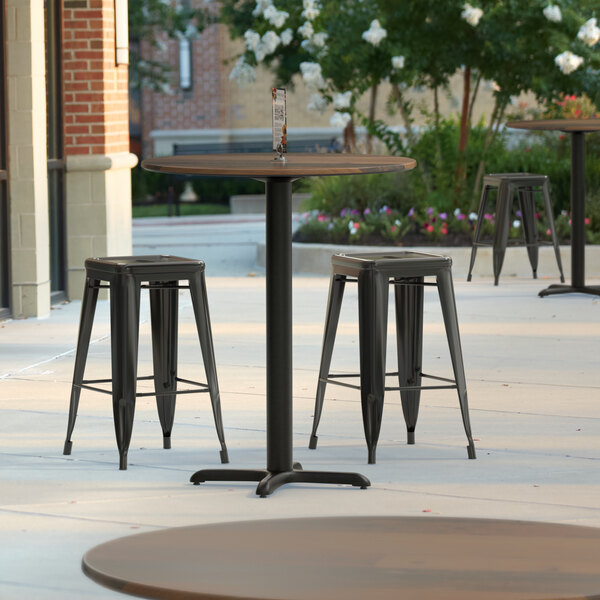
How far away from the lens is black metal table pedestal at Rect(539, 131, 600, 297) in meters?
11.6

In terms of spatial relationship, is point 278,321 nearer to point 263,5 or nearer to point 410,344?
point 410,344

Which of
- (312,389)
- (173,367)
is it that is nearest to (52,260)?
(312,389)

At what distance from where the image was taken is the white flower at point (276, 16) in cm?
1656

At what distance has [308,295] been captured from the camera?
12203 millimetres

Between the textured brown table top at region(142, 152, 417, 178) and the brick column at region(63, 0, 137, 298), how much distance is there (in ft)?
18.1

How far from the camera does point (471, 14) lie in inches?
559

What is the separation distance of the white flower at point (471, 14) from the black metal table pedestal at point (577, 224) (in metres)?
2.98

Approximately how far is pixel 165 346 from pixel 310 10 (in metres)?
9.90

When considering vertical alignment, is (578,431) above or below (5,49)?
below

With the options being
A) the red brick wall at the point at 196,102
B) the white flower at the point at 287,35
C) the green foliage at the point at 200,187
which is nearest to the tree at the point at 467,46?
the white flower at the point at 287,35

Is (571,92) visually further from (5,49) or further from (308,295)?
(5,49)

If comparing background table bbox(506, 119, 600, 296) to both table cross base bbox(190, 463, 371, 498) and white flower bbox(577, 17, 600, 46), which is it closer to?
white flower bbox(577, 17, 600, 46)

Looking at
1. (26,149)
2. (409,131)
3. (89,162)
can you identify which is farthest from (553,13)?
(26,149)

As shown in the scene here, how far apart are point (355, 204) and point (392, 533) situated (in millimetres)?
10176
